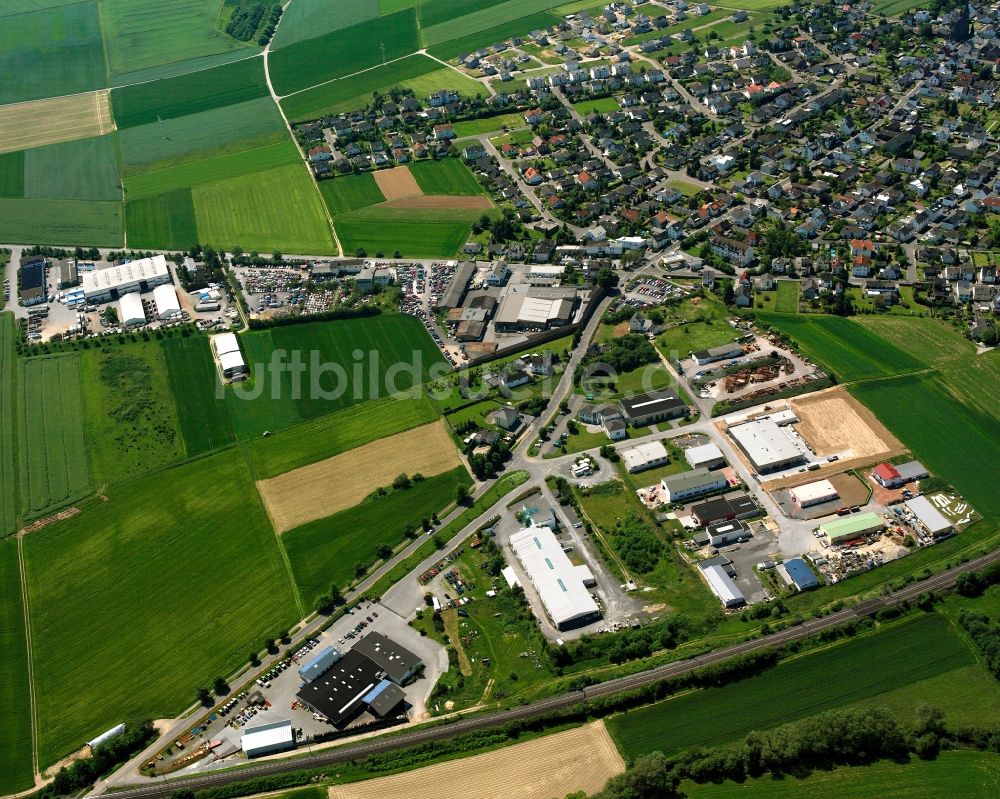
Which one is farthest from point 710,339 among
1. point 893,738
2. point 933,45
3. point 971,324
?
point 933,45

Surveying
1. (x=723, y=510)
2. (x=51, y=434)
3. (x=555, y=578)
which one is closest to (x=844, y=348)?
(x=723, y=510)

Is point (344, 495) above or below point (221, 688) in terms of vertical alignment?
above

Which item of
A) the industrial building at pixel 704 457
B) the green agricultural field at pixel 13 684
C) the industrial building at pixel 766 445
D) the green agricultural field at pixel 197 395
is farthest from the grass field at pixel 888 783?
the green agricultural field at pixel 197 395

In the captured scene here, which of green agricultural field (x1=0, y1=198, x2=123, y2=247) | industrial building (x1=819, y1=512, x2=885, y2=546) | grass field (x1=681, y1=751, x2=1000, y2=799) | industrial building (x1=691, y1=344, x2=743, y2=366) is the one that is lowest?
grass field (x1=681, y1=751, x2=1000, y2=799)

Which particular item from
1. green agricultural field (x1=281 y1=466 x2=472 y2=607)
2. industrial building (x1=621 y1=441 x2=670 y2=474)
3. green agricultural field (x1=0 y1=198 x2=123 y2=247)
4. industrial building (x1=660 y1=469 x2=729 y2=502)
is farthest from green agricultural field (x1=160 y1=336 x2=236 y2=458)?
industrial building (x1=660 y1=469 x2=729 y2=502)

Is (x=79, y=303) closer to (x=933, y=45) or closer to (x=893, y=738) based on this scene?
(x=893, y=738)

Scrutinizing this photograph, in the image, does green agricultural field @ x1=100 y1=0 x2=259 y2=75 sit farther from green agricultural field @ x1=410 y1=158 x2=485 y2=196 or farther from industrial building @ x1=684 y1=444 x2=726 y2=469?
industrial building @ x1=684 y1=444 x2=726 y2=469

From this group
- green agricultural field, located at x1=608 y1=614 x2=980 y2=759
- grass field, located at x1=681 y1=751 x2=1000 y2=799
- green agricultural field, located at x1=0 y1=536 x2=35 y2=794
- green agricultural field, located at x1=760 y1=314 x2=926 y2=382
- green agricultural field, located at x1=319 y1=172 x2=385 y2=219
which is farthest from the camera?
green agricultural field, located at x1=319 y1=172 x2=385 y2=219
